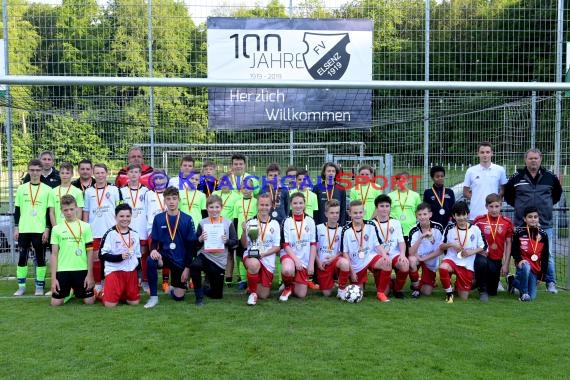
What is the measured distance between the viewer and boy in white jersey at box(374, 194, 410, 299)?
5.97 m

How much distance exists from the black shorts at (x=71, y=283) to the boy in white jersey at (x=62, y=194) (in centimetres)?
89

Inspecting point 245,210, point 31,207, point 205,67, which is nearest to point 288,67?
point 205,67

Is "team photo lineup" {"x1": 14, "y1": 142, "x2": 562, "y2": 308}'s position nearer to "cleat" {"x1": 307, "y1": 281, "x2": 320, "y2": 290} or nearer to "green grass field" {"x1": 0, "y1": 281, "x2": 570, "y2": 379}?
"cleat" {"x1": 307, "y1": 281, "x2": 320, "y2": 290}

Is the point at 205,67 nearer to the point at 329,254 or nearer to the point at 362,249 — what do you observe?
the point at 329,254

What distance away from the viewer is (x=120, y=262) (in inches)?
223

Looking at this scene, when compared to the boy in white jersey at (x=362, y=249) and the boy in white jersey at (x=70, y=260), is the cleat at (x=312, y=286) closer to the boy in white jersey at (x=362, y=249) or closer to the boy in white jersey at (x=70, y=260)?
the boy in white jersey at (x=362, y=249)

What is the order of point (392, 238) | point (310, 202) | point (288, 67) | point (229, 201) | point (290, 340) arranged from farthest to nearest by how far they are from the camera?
1. point (288, 67)
2. point (310, 202)
3. point (229, 201)
4. point (392, 238)
5. point (290, 340)

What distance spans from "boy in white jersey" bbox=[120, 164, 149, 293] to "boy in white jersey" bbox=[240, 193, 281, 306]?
1.27 meters

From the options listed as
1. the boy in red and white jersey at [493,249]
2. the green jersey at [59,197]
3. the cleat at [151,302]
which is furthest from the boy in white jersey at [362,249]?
the green jersey at [59,197]

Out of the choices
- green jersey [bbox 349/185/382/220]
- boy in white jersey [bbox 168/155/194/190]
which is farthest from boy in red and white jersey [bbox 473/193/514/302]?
boy in white jersey [bbox 168/155/194/190]

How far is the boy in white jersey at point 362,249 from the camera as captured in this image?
19.4 feet

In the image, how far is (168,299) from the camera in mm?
5906

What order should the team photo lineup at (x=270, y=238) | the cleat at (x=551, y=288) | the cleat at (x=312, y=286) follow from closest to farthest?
the team photo lineup at (x=270, y=238)
the cleat at (x=551, y=288)
the cleat at (x=312, y=286)

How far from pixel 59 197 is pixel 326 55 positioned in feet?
15.3
